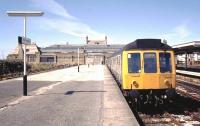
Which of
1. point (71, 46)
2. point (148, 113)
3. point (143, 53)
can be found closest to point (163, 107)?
point (148, 113)

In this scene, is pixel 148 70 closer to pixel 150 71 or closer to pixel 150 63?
pixel 150 71

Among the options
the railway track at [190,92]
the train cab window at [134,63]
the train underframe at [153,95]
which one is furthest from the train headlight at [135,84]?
the railway track at [190,92]

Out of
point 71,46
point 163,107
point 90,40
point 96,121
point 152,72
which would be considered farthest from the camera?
point 90,40

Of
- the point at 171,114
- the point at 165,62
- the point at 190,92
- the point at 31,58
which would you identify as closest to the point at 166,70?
→ the point at 165,62

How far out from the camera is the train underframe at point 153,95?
11.9 m

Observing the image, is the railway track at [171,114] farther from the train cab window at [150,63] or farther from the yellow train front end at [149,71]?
the train cab window at [150,63]

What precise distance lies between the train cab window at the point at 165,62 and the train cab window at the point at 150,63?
29 cm

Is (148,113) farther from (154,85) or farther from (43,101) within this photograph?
(43,101)

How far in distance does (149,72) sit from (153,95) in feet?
3.09

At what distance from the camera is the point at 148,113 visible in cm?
1223

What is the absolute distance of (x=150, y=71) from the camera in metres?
12.2

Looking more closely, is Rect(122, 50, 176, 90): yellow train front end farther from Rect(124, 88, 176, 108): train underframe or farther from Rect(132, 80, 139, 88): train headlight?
Rect(124, 88, 176, 108): train underframe

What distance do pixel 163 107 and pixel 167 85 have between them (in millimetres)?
1688

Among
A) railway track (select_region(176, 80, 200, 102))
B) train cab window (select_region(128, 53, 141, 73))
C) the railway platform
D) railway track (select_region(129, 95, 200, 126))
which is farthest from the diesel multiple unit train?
railway track (select_region(176, 80, 200, 102))
